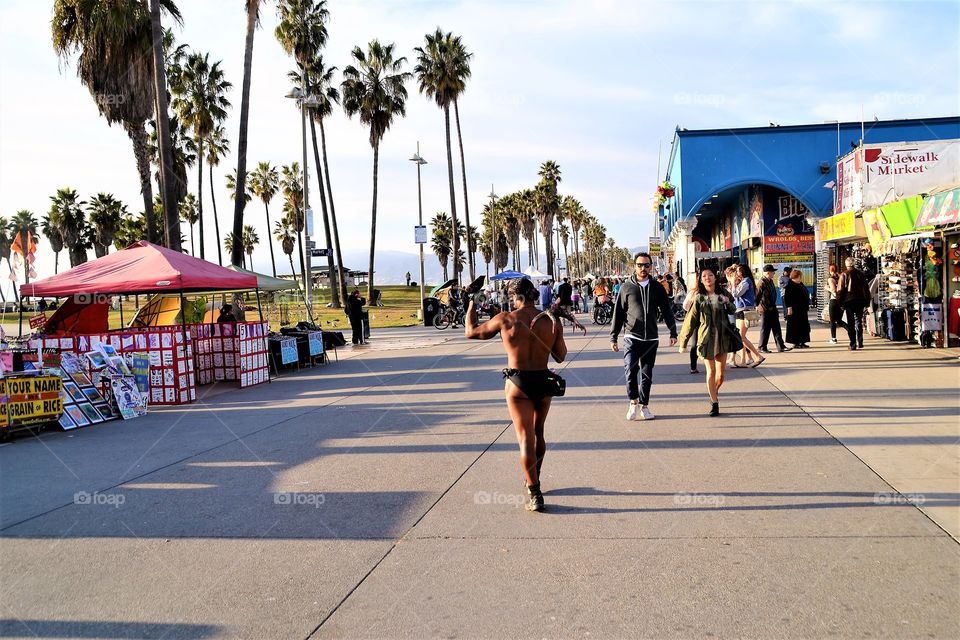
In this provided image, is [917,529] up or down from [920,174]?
down

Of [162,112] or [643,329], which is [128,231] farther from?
[643,329]

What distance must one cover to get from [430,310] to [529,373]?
2671cm

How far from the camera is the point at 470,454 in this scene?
7742 millimetres

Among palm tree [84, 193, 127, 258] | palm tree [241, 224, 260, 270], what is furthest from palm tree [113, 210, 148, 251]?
palm tree [241, 224, 260, 270]

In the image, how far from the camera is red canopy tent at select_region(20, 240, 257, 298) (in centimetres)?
1322

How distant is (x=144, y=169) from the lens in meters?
21.8

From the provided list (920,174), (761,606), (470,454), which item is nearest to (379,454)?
(470,454)

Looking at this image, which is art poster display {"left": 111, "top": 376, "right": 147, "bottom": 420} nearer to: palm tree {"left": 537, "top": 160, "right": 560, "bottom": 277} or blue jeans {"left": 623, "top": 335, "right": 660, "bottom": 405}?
blue jeans {"left": 623, "top": 335, "right": 660, "bottom": 405}

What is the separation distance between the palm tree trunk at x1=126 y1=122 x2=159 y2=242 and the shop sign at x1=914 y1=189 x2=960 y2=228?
18.1 m

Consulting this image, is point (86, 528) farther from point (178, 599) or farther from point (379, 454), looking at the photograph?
point (379, 454)

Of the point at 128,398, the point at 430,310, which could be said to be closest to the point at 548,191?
the point at 430,310

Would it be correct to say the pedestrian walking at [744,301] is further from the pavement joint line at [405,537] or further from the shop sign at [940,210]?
the pavement joint line at [405,537]

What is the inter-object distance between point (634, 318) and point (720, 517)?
3.98m

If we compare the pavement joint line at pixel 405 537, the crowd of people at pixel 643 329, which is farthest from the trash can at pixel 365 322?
the pavement joint line at pixel 405 537
